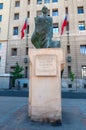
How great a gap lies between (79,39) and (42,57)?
76.3 ft

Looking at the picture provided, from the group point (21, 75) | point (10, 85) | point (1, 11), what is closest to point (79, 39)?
point (21, 75)

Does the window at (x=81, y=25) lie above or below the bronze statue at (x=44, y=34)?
above

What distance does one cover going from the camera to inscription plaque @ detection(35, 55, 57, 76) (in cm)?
486

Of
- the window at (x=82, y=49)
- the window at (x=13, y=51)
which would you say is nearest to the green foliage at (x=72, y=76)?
the window at (x=82, y=49)

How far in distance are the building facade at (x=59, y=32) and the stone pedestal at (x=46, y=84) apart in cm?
2113

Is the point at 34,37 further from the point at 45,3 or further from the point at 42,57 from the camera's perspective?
the point at 45,3

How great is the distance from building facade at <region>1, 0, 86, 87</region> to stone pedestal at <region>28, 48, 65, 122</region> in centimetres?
2113

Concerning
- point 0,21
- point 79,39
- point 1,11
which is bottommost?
point 79,39

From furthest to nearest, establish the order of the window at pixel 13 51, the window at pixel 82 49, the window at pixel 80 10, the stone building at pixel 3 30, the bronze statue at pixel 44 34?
the window at pixel 13 51
the stone building at pixel 3 30
the window at pixel 80 10
the window at pixel 82 49
the bronze statue at pixel 44 34

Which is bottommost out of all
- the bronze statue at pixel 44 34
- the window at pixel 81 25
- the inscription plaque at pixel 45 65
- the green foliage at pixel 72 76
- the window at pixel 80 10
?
the green foliage at pixel 72 76

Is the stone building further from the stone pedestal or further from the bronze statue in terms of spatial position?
the stone pedestal

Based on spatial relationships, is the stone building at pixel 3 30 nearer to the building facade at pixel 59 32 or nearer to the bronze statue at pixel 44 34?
the building facade at pixel 59 32

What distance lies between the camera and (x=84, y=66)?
26062mm

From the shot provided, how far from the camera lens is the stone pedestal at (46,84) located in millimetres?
4711
